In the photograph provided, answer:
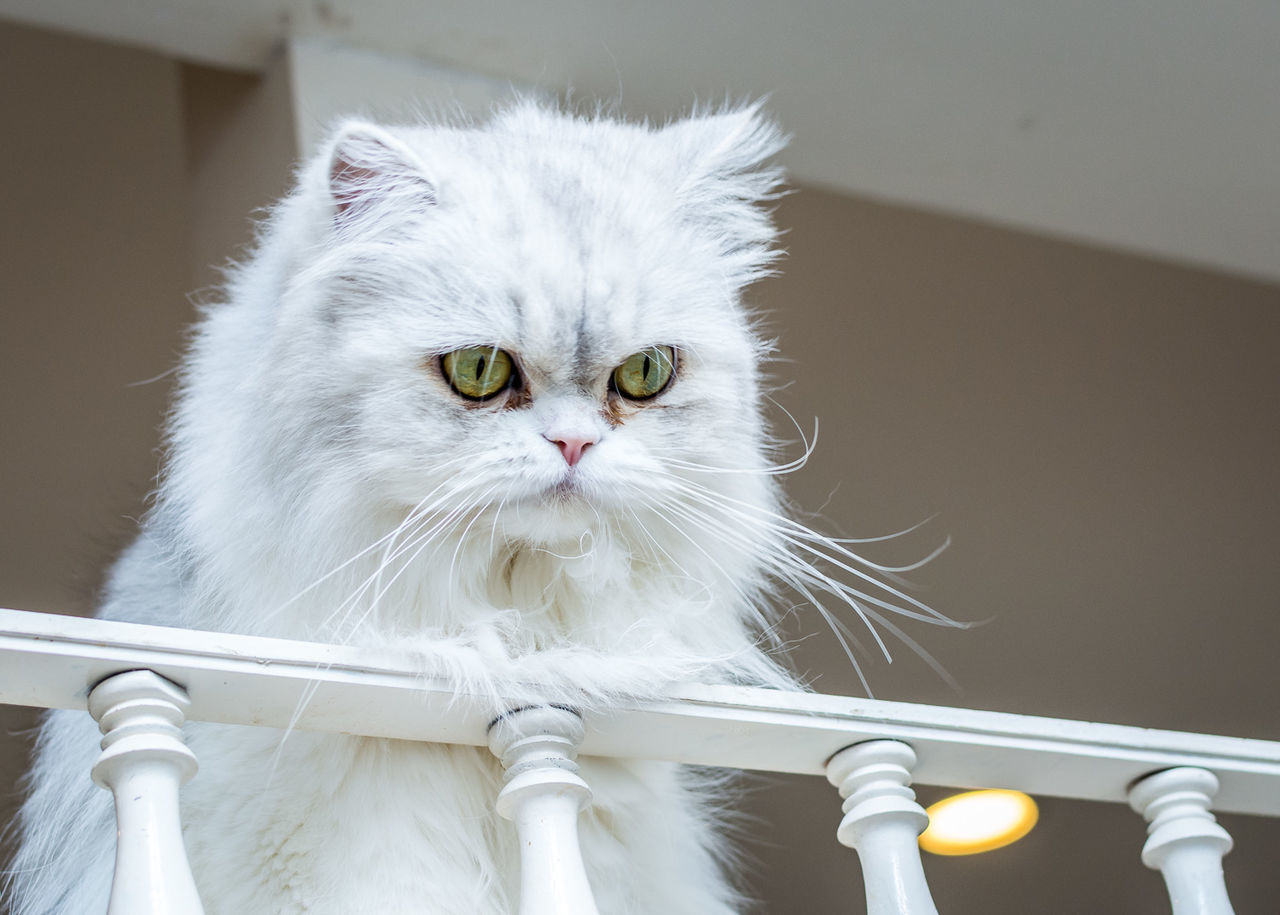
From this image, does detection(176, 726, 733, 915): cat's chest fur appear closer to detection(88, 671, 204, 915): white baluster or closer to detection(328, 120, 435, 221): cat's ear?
detection(88, 671, 204, 915): white baluster

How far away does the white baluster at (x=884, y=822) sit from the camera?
3.51 feet

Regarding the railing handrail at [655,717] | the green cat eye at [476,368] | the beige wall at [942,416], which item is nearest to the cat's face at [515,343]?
the green cat eye at [476,368]

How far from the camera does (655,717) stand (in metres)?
1.11

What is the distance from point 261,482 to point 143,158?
1.45 metres

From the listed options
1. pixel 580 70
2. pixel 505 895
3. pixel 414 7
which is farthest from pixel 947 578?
pixel 505 895

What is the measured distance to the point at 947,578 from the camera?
315 cm

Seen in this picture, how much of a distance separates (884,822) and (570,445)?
38cm

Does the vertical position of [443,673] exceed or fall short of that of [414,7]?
it falls short

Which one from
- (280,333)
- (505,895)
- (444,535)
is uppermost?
(280,333)

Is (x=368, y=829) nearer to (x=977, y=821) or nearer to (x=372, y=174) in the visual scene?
(x=372, y=174)

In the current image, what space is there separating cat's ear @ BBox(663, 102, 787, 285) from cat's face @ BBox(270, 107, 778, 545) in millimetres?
72

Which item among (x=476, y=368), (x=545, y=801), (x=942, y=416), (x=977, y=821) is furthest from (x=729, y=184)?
(x=977, y=821)

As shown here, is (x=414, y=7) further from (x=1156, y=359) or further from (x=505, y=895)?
(x=1156, y=359)

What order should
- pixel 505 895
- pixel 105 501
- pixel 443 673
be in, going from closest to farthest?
pixel 443 673 → pixel 505 895 → pixel 105 501
